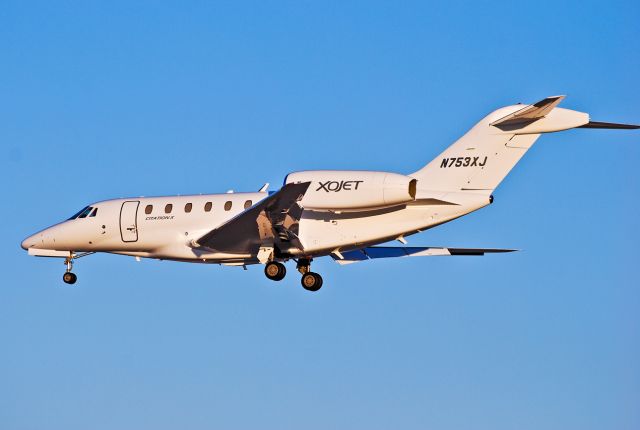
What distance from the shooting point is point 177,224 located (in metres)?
A: 35.3

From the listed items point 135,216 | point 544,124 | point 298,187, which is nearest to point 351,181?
point 298,187

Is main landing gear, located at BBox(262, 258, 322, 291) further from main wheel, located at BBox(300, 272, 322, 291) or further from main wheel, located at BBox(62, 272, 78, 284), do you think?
main wheel, located at BBox(62, 272, 78, 284)

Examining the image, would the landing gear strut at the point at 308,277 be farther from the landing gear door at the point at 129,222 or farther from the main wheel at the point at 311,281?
the landing gear door at the point at 129,222

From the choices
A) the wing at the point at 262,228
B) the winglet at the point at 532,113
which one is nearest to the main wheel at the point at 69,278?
the wing at the point at 262,228

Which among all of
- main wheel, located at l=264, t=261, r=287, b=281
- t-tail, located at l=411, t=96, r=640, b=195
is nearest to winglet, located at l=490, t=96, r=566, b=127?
t-tail, located at l=411, t=96, r=640, b=195

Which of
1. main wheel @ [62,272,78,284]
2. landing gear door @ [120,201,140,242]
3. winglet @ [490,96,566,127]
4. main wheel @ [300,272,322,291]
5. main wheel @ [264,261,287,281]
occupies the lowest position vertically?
main wheel @ [300,272,322,291]

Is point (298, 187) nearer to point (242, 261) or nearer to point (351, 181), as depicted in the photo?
point (351, 181)

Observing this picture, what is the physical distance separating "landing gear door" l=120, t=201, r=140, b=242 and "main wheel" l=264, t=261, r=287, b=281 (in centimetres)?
426

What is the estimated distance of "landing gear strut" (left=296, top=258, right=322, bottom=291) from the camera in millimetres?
34406

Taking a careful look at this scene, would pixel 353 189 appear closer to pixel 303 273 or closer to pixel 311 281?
pixel 311 281

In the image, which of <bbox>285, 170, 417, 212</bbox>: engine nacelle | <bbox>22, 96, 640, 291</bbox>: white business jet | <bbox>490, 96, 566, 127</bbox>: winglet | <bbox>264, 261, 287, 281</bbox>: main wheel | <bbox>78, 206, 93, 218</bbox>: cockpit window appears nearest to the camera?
<bbox>490, 96, 566, 127</bbox>: winglet

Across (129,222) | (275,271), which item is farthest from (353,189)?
(129,222)

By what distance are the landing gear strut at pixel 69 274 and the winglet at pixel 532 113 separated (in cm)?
1310

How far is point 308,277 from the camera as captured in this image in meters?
34.5
